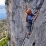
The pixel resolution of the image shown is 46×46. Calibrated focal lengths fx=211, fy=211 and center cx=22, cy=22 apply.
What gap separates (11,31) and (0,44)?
1140 inches

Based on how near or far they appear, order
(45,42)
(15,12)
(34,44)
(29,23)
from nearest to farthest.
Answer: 1. (45,42)
2. (34,44)
3. (29,23)
4. (15,12)

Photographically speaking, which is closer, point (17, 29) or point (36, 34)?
point (36, 34)

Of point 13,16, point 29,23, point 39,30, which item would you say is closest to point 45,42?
point 39,30

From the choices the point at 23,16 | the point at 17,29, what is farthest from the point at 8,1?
the point at 23,16

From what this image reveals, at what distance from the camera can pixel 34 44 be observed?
10.9 m

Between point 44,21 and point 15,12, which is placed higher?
point 44,21

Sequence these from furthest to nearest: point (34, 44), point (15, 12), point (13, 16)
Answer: point (13, 16)
point (15, 12)
point (34, 44)

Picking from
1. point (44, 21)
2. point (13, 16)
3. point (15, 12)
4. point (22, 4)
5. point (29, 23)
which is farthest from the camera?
point (13, 16)

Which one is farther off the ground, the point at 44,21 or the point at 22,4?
the point at 44,21

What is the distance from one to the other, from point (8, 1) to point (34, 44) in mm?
17522

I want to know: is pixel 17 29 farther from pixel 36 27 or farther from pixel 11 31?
pixel 36 27

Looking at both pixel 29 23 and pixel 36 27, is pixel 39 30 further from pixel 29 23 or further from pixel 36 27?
pixel 29 23

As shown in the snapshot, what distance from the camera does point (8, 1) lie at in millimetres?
27750

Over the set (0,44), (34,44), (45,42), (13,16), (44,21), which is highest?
(44,21)
